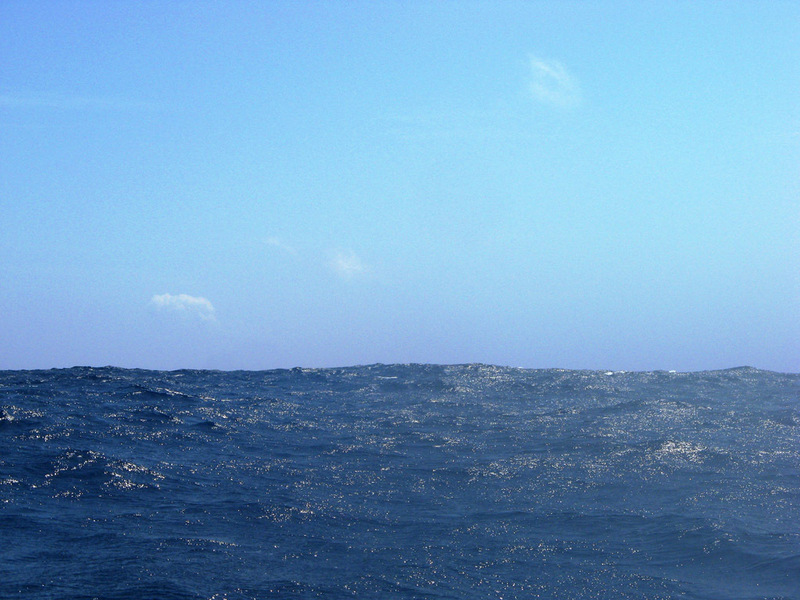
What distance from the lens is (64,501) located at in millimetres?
10234

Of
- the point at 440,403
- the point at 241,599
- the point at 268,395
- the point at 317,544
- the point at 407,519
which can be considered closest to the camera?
the point at 241,599

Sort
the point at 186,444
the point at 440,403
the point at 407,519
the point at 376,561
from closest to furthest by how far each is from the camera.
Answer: the point at 376,561 < the point at 407,519 < the point at 186,444 < the point at 440,403

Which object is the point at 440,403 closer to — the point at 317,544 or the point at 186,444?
the point at 186,444

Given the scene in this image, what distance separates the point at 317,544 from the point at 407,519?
1.74 m

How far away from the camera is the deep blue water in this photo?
7684mm

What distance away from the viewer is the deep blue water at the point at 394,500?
768 cm

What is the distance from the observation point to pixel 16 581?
705cm

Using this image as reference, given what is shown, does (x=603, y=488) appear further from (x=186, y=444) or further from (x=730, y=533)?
(x=186, y=444)

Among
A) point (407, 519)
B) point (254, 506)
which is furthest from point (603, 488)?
point (254, 506)

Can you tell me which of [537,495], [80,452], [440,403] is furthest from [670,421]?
[80,452]

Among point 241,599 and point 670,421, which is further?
point 670,421

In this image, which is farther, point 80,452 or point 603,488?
point 80,452

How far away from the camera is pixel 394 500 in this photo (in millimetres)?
11148

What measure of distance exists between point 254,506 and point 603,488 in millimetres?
6135
